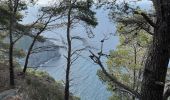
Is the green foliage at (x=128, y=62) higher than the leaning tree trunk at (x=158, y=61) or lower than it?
lower

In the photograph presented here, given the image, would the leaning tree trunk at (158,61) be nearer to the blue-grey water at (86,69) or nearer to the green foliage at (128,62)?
the blue-grey water at (86,69)

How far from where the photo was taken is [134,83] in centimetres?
2528

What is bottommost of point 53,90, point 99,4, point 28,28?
point 53,90

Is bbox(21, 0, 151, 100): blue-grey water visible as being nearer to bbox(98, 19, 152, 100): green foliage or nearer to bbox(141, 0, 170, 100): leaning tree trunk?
bbox(98, 19, 152, 100): green foliage

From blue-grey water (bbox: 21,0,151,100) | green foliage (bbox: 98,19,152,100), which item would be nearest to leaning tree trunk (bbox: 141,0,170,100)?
blue-grey water (bbox: 21,0,151,100)

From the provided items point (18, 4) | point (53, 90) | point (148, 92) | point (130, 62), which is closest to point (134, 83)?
point (130, 62)

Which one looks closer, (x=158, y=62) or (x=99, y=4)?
(x=158, y=62)

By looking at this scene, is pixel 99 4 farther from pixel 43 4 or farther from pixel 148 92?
pixel 43 4

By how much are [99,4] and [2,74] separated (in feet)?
45.5

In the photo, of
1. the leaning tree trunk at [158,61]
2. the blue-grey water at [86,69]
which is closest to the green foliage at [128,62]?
the blue-grey water at [86,69]

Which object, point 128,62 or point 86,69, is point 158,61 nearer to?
point 128,62

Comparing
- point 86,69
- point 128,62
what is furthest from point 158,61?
point 86,69

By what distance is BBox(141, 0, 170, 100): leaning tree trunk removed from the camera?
610cm

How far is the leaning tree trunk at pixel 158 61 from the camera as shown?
610 cm
